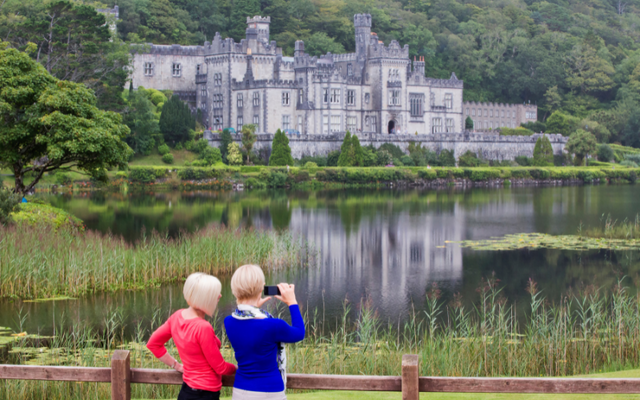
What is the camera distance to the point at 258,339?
6863 mm

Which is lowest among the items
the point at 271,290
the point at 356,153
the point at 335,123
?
the point at 271,290

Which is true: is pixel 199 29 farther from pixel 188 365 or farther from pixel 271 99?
pixel 188 365

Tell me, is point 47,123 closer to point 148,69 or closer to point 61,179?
point 61,179

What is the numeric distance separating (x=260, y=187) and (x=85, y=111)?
101 ft

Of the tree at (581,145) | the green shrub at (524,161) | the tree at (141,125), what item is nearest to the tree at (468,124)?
the green shrub at (524,161)

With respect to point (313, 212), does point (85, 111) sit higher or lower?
higher

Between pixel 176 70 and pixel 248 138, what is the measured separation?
51.0 ft

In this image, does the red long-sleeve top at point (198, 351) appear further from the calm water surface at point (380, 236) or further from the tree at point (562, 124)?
the tree at point (562, 124)

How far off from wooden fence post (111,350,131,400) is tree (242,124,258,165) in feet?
181

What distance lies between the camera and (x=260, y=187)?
189 ft

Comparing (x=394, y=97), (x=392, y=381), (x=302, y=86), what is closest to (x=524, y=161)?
(x=394, y=97)

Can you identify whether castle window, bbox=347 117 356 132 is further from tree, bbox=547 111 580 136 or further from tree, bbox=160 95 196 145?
tree, bbox=547 111 580 136

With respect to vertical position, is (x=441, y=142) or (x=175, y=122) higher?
(x=175, y=122)

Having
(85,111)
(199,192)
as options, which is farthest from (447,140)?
(85,111)
